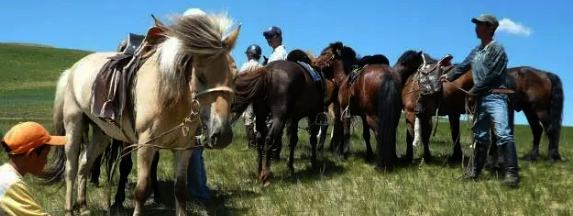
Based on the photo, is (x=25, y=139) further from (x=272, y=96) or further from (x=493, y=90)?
(x=493, y=90)

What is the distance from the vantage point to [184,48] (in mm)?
4270

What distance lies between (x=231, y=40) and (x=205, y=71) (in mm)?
409

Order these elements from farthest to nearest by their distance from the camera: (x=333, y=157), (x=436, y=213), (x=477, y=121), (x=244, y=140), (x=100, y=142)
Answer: (x=244, y=140) → (x=333, y=157) → (x=477, y=121) → (x=100, y=142) → (x=436, y=213)

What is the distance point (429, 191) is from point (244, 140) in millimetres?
7212

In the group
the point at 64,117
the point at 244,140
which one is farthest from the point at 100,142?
the point at 244,140

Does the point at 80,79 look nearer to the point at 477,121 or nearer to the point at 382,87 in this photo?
the point at 382,87

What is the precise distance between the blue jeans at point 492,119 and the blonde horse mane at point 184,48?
392 cm

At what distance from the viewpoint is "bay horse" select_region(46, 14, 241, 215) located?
418 centimetres

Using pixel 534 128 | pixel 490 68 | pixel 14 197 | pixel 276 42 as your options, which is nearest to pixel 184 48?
pixel 14 197

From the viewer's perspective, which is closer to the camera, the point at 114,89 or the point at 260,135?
the point at 114,89

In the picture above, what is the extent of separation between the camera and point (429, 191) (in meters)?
6.70

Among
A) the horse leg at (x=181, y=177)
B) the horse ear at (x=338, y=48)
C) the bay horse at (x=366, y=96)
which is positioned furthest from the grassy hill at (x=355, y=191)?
the horse ear at (x=338, y=48)

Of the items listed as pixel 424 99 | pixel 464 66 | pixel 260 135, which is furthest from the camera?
pixel 424 99

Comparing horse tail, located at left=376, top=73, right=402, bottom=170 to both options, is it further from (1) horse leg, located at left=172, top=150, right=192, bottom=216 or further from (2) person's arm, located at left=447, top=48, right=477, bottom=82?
(1) horse leg, located at left=172, top=150, right=192, bottom=216
